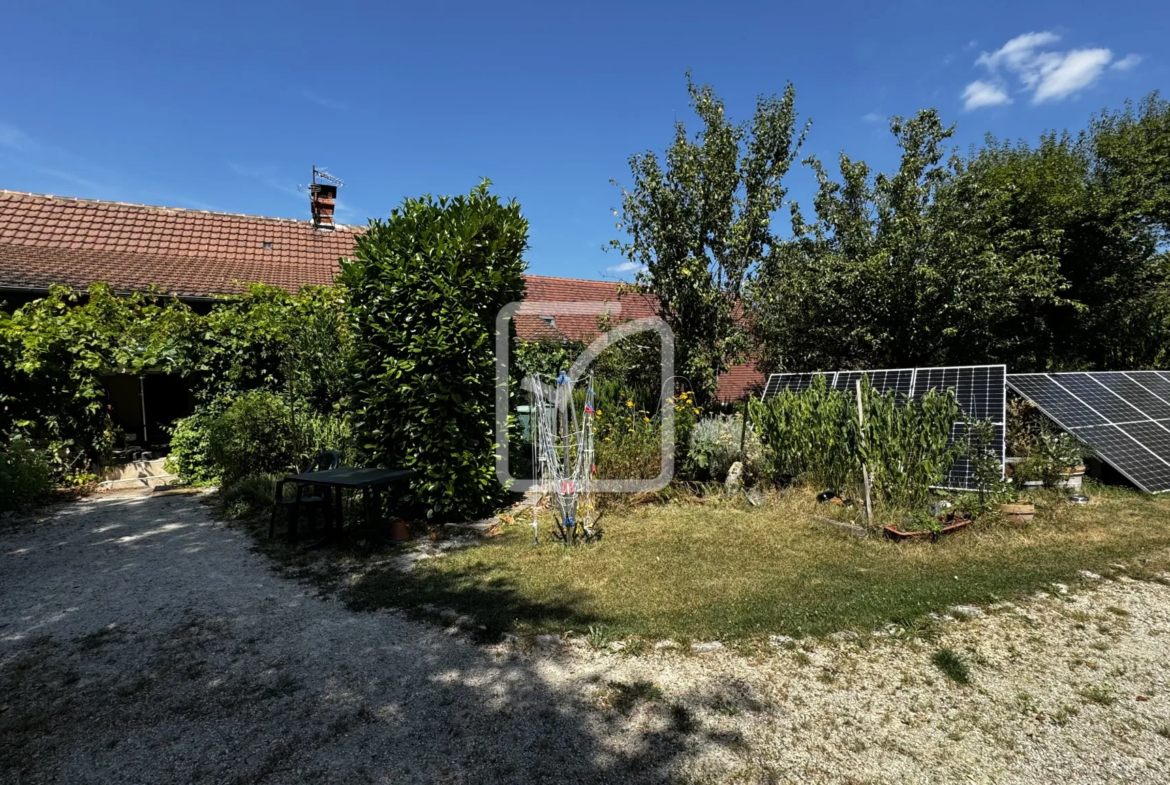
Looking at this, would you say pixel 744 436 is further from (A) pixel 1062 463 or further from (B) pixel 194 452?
(B) pixel 194 452

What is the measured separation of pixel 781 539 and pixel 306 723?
4495 mm

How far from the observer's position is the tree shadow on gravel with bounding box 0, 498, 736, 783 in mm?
2553

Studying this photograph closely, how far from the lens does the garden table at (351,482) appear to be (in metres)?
5.46

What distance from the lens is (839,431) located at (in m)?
6.94

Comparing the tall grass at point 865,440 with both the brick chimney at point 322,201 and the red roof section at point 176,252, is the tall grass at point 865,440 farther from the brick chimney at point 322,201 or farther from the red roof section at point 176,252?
the brick chimney at point 322,201

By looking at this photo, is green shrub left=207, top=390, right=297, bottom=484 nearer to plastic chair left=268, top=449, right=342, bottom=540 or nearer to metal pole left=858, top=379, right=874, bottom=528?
plastic chair left=268, top=449, right=342, bottom=540

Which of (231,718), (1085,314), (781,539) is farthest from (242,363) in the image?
(1085,314)

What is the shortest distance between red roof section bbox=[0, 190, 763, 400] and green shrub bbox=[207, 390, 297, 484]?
180 inches

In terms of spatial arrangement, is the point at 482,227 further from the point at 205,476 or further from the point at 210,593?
the point at 205,476

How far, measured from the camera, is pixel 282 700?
3.06 m

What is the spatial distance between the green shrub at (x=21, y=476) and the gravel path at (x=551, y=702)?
3890mm

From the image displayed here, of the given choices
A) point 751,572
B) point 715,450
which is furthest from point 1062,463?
point 751,572
